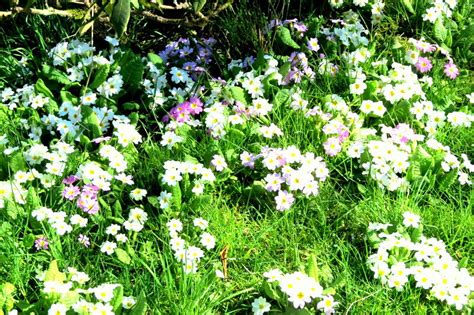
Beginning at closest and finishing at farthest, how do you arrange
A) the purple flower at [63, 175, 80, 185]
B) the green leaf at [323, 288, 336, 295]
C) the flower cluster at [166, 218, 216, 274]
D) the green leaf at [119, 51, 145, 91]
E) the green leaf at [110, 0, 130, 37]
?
the green leaf at [110, 0, 130, 37], the green leaf at [323, 288, 336, 295], the flower cluster at [166, 218, 216, 274], the purple flower at [63, 175, 80, 185], the green leaf at [119, 51, 145, 91]

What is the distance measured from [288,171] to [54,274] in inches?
38.8

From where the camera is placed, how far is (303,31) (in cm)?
363

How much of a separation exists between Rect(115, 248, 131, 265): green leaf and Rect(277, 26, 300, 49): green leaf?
147 cm

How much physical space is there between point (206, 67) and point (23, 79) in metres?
0.87

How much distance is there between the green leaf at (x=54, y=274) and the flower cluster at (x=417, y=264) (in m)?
1.02

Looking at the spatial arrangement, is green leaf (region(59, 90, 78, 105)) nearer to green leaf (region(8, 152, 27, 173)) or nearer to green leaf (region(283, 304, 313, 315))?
green leaf (region(8, 152, 27, 173))

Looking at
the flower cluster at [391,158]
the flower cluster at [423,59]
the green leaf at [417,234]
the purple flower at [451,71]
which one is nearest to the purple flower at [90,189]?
the flower cluster at [391,158]

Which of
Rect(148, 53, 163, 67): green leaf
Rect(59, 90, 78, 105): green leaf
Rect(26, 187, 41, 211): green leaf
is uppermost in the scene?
Rect(148, 53, 163, 67): green leaf

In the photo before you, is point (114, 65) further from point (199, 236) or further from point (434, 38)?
point (434, 38)

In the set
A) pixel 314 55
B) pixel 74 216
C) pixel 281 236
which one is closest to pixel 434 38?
pixel 314 55

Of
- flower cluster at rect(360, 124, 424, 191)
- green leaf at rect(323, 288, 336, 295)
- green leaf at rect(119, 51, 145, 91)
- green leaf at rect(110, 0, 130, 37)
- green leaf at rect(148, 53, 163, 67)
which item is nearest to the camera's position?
green leaf at rect(110, 0, 130, 37)

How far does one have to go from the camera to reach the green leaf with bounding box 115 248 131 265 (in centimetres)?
252

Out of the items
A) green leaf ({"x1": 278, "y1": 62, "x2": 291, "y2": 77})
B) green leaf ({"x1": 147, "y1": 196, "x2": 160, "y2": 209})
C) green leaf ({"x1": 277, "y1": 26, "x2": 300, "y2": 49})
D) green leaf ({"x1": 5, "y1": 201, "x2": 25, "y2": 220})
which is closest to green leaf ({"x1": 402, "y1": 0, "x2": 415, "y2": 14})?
green leaf ({"x1": 277, "y1": 26, "x2": 300, "y2": 49})

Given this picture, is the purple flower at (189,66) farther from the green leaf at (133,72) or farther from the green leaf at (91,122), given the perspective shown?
the green leaf at (91,122)
